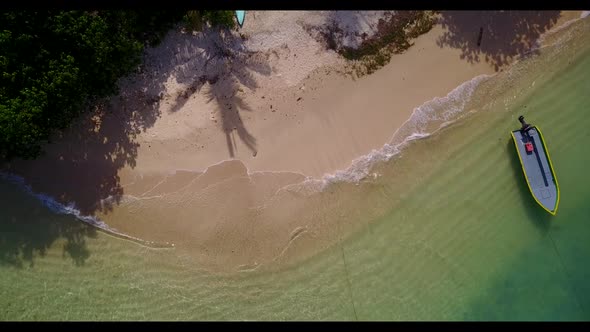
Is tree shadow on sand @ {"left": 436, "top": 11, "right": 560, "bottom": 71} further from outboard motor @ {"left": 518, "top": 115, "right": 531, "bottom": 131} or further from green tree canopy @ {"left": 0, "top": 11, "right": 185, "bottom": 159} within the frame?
green tree canopy @ {"left": 0, "top": 11, "right": 185, "bottom": 159}

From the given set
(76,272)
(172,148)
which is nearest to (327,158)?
(172,148)

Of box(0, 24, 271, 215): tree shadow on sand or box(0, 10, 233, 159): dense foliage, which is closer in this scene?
box(0, 10, 233, 159): dense foliage

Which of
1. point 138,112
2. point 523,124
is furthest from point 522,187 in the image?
point 138,112

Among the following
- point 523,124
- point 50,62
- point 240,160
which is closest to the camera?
point 50,62

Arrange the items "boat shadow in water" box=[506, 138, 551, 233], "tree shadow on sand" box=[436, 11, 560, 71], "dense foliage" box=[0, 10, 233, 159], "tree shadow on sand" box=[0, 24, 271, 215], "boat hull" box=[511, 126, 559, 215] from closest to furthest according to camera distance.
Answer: "dense foliage" box=[0, 10, 233, 159], "tree shadow on sand" box=[0, 24, 271, 215], "boat hull" box=[511, 126, 559, 215], "tree shadow on sand" box=[436, 11, 560, 71], "boat shadow in water" box=[506, 138, 551, 233]

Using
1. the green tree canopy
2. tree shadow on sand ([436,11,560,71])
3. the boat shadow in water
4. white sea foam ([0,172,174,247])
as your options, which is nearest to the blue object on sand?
the green tree canopy

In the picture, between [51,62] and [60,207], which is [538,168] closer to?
[51,62]

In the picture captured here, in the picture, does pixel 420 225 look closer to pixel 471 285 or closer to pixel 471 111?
pixel 471 285
